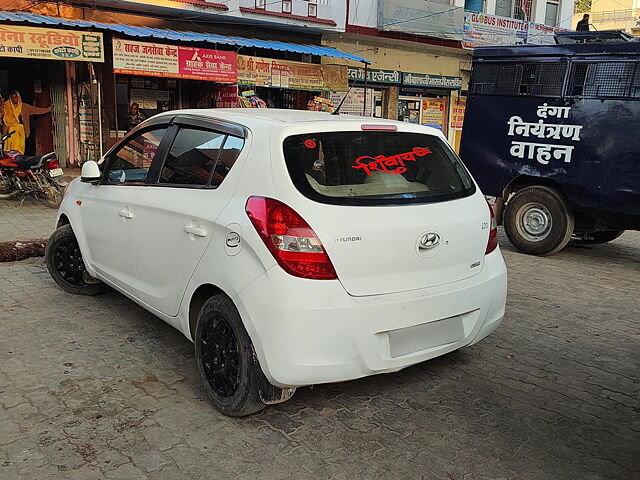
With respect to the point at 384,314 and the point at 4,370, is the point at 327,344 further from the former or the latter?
the point at 4,370

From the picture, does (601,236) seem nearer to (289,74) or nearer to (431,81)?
(289,74)

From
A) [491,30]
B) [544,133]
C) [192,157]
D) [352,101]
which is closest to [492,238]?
[192,157]

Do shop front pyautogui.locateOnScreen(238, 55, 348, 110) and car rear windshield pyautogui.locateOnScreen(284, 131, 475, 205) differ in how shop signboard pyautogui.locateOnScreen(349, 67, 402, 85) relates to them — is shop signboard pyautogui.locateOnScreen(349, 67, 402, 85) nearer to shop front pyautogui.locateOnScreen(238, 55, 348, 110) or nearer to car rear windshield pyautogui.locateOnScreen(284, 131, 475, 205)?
shop front pyautogui.locateOnScreen(238, 55, 348, 110)

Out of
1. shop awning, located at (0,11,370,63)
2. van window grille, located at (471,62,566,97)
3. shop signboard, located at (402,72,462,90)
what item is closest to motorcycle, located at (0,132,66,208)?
shop awning, located at (0,11,370,63)

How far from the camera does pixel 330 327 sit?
2.97 metres

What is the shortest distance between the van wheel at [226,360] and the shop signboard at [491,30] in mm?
17870

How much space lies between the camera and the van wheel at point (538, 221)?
7570 mm

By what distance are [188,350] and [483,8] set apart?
19670 mm

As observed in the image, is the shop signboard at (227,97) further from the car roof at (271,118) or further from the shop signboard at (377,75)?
the car roof at (271,118)

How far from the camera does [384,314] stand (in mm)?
3096

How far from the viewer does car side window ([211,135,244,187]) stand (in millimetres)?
3418

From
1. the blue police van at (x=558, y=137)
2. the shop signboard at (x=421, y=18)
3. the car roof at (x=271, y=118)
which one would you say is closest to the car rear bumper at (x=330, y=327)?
the car roof at (x=271, y=118)

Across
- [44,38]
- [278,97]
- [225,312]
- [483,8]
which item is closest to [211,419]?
[225,312]

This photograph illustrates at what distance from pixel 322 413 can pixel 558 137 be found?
217 inches
